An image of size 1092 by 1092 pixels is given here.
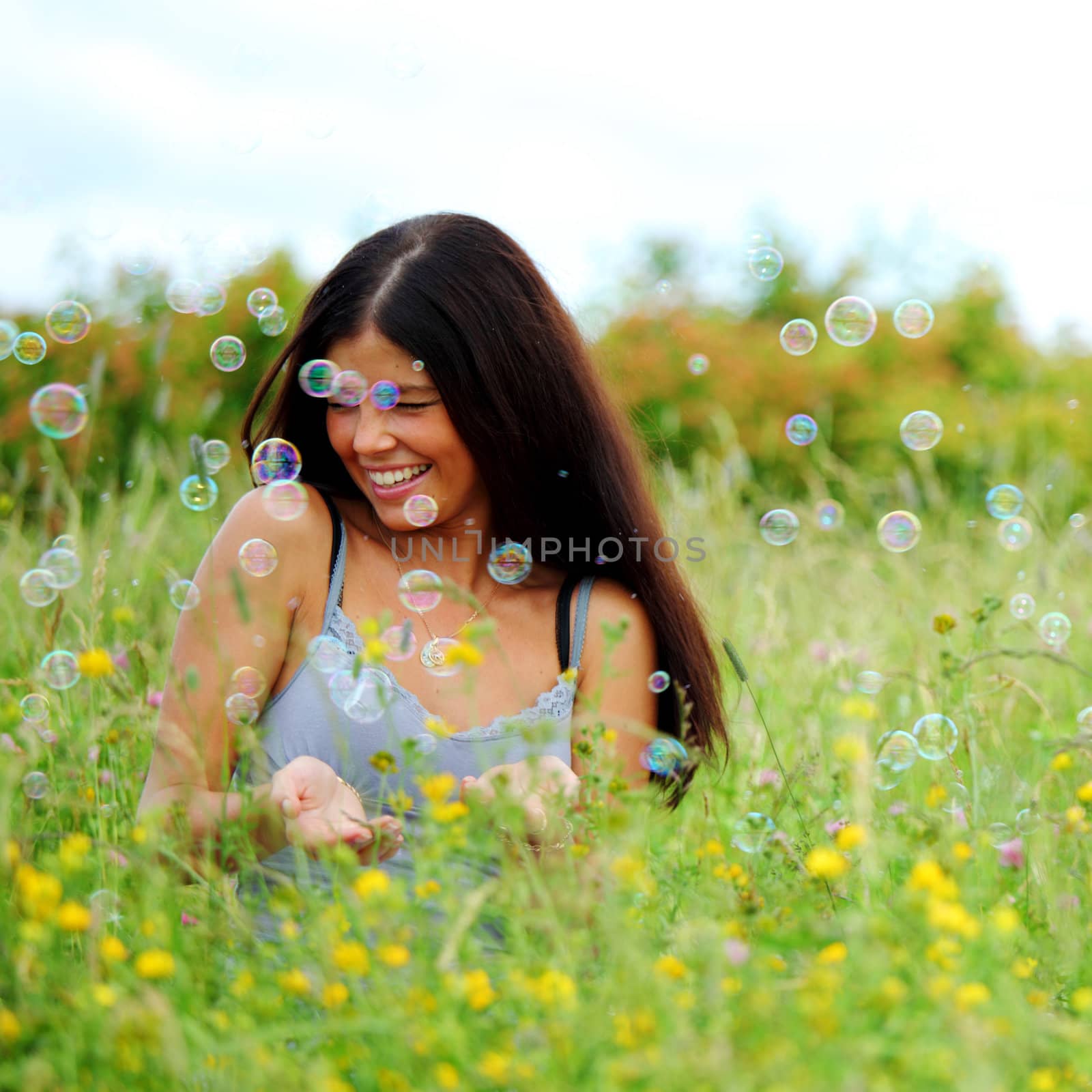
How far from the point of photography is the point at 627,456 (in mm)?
2479

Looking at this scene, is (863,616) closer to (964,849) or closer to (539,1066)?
(964,849)

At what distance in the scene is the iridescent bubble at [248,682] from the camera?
204 cm

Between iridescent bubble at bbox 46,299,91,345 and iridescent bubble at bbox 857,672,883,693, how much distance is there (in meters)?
1.98

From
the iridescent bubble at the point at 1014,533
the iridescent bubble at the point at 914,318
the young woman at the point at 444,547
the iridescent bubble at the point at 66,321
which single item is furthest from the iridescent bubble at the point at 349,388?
the iridescent bubble at the point at 1014,533

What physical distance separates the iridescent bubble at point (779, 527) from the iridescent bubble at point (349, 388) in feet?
3.90

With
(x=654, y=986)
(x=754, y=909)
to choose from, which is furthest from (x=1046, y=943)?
(x=654, y=986)

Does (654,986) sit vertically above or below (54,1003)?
above

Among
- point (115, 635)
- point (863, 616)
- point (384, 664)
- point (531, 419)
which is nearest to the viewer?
point (384, 664)

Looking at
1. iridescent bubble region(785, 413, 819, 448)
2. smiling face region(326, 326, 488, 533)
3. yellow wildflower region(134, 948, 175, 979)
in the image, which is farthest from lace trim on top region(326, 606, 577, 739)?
iridescent bubble region(785, 413, 819, 448)

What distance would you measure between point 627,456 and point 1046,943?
4.18 feet

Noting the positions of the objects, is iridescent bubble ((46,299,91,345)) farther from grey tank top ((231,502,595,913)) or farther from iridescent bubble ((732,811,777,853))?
iridescent bubble ((732,811,777,853))

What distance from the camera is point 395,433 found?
217 cm

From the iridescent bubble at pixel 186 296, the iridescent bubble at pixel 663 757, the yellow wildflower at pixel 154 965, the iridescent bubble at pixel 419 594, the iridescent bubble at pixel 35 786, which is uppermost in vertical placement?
the iridescent bubble at pixel 186 296

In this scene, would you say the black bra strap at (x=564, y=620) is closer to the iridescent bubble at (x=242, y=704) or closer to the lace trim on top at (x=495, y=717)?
the lace trim on top at (x=495, y=717)
